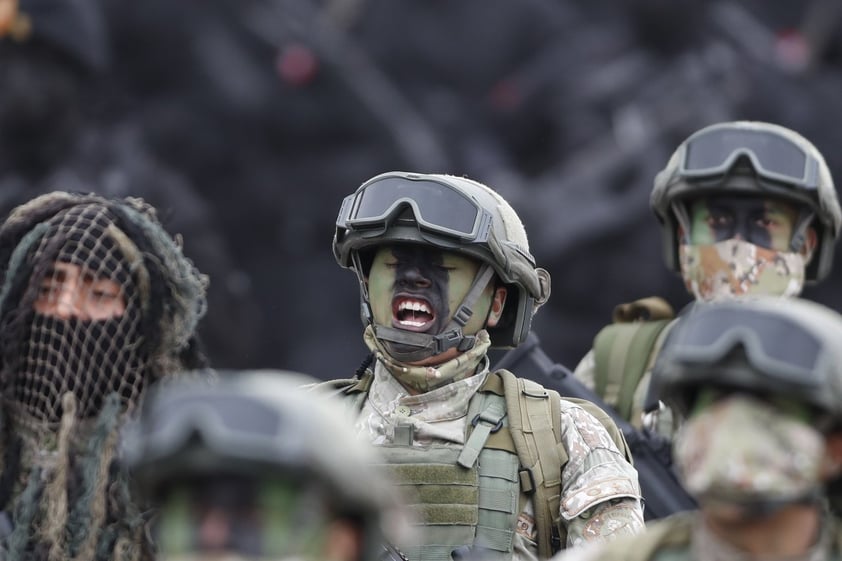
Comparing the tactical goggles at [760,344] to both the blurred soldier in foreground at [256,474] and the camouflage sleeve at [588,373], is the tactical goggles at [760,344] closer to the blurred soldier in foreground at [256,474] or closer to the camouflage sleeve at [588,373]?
the blurred soldier in foreground at [256,474]

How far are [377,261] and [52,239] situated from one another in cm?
91

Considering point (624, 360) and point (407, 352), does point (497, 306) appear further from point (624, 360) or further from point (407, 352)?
point (624, 360)

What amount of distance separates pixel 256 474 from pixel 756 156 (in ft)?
12.6

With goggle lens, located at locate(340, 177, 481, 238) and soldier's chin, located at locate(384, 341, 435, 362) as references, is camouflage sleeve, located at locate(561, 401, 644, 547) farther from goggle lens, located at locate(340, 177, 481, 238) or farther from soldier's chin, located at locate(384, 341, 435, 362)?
goggle lens, located at locate(340, 177, 481, 238)

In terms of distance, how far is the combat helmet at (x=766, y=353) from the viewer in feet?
12.1

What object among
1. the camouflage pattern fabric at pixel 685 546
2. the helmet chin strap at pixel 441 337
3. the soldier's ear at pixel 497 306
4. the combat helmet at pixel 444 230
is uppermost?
the combat helmet at pixel 444 230

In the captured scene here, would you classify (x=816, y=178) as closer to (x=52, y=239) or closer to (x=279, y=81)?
(x=52, y=239)

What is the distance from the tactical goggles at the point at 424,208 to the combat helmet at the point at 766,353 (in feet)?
7.13

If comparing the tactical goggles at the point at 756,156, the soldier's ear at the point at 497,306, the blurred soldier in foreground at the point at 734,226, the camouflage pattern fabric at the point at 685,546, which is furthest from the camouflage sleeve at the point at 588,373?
the camouflage pattern fabric at the point at 685,546

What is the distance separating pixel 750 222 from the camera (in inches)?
278

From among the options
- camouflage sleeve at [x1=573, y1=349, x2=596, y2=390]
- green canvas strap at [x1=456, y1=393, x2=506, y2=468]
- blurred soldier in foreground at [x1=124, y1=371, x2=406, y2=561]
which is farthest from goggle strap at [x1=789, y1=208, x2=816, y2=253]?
blurred soldier in foreground at [x1=124, y1=371, x2=406, y2=561]

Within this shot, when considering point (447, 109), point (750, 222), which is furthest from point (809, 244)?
point (447, 109)

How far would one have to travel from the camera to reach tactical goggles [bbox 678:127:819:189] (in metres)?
7.02

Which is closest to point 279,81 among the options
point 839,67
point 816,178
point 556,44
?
point 556,44
